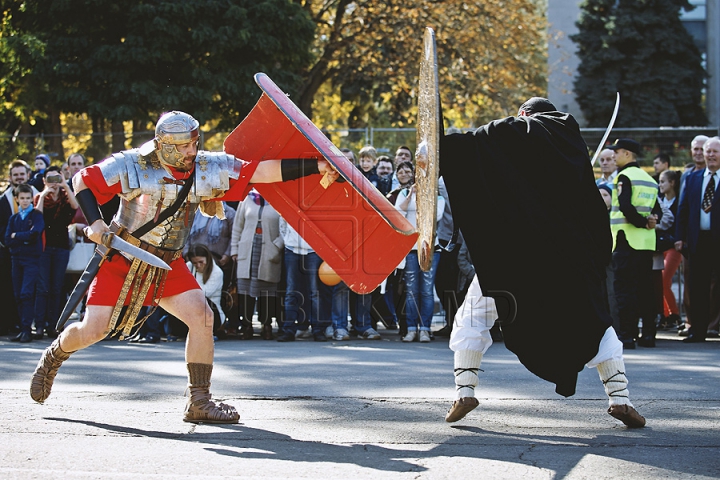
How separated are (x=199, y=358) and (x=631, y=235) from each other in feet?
16.8

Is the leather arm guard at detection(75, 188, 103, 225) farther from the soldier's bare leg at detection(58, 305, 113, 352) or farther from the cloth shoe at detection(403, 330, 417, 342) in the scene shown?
the cloth shoe at detection(403, 330, 417, 342)

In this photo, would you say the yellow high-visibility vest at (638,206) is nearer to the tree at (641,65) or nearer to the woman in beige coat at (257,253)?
the woman in beige coat at (257,253)

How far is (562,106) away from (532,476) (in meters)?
30.9

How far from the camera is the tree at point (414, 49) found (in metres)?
22.7

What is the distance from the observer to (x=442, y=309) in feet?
35.1

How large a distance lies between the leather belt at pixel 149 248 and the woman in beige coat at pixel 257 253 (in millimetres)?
4494

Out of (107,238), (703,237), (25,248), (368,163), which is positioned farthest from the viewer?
(368,163)

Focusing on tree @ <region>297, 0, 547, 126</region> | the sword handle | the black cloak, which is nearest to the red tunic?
the sword handle

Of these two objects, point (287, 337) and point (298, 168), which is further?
point (287, 337)

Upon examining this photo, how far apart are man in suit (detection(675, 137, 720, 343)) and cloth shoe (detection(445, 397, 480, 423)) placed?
5.07 m

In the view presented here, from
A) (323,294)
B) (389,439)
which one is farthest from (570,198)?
(323,294)

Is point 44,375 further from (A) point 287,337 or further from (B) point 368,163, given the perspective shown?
(B) point 368,163

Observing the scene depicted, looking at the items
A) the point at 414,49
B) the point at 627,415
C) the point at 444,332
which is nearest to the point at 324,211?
the point at 627,415

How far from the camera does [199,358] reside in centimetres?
551
